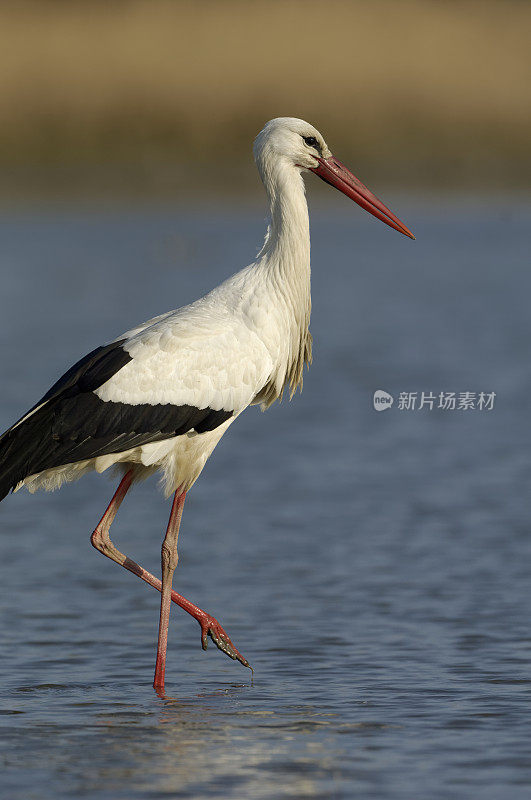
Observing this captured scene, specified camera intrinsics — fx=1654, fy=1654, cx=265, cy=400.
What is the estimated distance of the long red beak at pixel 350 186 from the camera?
28.2 feet

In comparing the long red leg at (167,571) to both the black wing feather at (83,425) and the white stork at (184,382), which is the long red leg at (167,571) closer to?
the white stork at (184,382)

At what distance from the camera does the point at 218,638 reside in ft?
26.2

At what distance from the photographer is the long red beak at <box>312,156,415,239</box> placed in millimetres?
8609

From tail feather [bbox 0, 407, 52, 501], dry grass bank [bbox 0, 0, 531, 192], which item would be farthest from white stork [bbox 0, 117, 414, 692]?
dry grass bank [bbox 0, 0, 531, 192]

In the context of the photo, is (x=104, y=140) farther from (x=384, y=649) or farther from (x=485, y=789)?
(x=485, y=789)

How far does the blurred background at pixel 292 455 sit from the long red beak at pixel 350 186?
210 cm

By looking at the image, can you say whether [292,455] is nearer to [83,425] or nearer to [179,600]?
[179,600]

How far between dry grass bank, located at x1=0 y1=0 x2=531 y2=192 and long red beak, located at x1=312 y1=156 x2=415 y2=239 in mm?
22865

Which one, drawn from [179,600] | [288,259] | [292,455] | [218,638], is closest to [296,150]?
[288,259]

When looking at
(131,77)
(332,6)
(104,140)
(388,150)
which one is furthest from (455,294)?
(332,6)

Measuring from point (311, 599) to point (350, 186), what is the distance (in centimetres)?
229

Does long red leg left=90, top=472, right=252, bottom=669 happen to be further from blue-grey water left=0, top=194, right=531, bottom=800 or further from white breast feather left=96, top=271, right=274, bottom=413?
white breast feather left=96, top=271, right=274, bottom=413

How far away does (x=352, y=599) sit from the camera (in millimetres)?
9148

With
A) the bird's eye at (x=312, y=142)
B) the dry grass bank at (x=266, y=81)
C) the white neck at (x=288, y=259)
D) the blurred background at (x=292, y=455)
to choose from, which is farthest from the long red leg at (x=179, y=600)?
the dry grass bank at (x=266, y=81)
